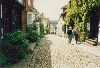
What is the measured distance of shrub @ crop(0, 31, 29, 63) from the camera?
12231 millimetres

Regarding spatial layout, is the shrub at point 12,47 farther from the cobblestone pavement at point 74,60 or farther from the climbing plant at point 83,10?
the climbing plant at point 83,10

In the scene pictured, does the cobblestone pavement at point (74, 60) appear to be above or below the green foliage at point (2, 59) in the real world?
below

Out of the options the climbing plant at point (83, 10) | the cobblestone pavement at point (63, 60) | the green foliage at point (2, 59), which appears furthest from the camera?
the climbing plant at point (83, 10)

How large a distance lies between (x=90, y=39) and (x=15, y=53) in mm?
15289

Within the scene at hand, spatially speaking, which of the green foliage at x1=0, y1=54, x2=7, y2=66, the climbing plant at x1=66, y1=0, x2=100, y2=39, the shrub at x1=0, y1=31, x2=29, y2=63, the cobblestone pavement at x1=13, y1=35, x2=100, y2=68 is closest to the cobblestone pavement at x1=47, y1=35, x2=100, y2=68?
the cobblestone pavement at x1=13, y1=35, x2=100, y2=68

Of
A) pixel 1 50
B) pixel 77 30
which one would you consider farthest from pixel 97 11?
pixel 1 50

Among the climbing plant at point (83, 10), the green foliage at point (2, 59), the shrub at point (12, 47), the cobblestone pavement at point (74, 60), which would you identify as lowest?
the cobblestone pavement at point (74, 60)

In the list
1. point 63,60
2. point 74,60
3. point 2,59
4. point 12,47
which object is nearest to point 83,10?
point 74,60

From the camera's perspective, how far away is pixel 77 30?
30.5m

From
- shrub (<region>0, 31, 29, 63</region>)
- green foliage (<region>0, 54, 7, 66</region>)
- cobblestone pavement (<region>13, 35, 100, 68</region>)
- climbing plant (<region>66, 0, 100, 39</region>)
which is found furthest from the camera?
climbing plant (<region>66, 0, 100, 39</region>)

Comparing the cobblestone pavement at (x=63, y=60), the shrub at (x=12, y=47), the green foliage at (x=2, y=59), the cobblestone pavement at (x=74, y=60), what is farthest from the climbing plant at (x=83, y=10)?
the green foliage at (x=2, y=59)

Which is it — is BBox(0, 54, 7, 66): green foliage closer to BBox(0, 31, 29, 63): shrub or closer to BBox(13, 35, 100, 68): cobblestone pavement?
BBox(0, 31, 29, 63): shrub

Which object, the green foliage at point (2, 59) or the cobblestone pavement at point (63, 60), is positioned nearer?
the green foliage at point (2, 59)

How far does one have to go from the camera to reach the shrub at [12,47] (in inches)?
482
